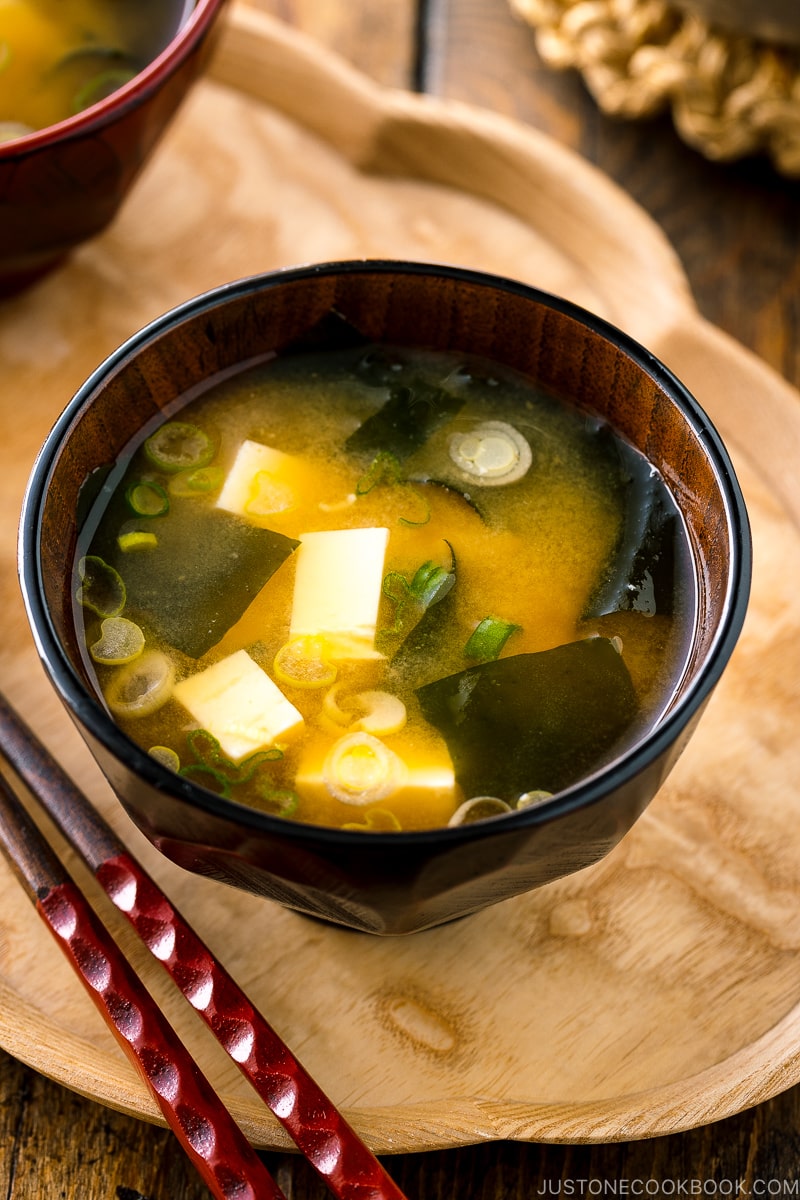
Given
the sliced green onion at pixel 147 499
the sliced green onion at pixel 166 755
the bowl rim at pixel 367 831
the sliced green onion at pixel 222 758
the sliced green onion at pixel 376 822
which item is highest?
the bowl rim at pixel 367 831

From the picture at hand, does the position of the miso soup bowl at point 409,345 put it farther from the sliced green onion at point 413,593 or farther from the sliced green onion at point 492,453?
the sliced green onion at point 413,593

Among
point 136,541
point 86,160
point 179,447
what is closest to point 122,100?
point 86,160

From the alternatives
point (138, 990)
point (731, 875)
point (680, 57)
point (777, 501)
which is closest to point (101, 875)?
point (138, 990)

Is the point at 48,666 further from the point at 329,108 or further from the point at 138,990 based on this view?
the point at 329,108

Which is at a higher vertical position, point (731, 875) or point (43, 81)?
point (43, 81)

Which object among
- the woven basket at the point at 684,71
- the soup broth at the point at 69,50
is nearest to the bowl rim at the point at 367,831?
the soup broth at the point at 69,50
